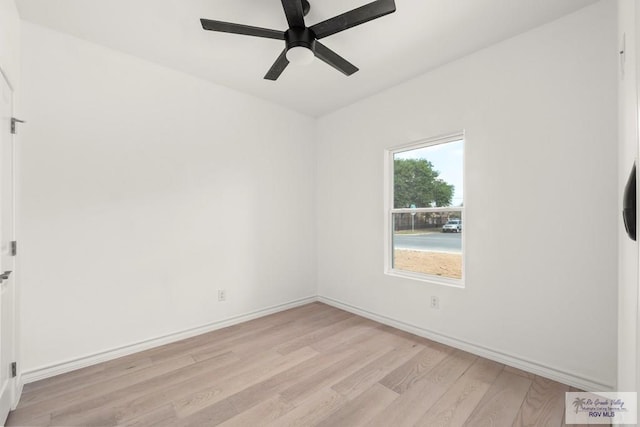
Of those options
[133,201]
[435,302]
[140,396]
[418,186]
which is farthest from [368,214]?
[140,396]

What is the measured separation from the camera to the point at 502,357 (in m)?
2.47

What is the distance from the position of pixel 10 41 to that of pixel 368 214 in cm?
338

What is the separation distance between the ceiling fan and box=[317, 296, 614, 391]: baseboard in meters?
2.75

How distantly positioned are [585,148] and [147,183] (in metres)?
3.70

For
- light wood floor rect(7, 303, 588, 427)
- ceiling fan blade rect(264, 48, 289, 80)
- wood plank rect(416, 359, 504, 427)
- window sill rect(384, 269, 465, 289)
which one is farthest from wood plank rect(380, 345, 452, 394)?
ceiling fan blade rect(264, 48, 289, 80)

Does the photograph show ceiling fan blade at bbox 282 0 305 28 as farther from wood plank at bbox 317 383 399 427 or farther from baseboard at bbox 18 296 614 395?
baseboard at bbox 18 296 614 395

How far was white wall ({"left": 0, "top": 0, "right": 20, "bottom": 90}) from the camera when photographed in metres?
1.72

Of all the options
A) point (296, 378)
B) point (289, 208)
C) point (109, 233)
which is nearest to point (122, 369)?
point (109, 233)

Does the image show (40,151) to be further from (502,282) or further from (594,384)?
(594,384)

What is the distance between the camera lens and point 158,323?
284cm

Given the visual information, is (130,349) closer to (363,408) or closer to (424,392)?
(363,408)

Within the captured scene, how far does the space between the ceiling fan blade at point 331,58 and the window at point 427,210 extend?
124 centimetres

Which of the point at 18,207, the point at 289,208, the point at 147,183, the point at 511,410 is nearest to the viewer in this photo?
the point at 511,410

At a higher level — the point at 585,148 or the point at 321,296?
the point at 585,148
